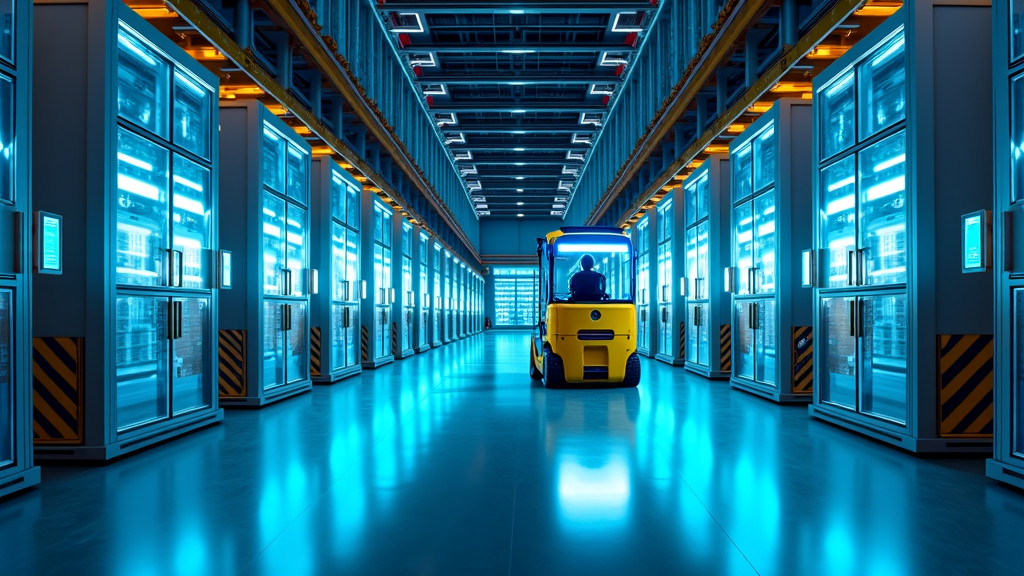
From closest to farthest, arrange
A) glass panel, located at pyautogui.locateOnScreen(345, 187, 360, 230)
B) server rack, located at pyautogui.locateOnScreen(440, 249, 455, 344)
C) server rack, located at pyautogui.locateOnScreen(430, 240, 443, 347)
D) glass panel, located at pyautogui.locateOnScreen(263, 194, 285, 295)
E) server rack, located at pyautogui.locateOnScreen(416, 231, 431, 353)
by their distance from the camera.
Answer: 1. glass panel, located at pyautogui.locateOnScreen(263, 194, 285, 295)
2. glass panel, located at pyautogui.locateOnScreen(345, 187, 360, 230)
3. server rack, located at pyautogui.locateOnScreen(416, 231, 431, 353)
4. server rack, located at pyautogui.locateOnScreen(430, 240, 443, 347)
5. server rack, located at pyautogui.locateOnScreen(440, 249, 455, 344)

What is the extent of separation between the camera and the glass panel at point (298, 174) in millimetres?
10367

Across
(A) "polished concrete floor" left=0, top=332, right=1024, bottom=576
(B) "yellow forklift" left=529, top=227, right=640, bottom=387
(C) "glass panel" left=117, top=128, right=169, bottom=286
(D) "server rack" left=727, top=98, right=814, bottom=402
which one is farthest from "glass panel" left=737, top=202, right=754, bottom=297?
(C) "glass panel" left=117, top=128, right=169, bottom=286

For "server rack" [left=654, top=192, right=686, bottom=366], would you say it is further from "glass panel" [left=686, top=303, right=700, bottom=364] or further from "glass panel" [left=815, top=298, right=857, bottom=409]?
"glass panel" [left=815, top=298, right=857, bottom=409]

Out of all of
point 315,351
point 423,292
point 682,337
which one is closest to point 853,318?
point 682,337

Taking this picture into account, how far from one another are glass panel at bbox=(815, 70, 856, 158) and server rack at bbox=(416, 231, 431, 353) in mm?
15452

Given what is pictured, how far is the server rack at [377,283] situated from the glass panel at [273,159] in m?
5.33

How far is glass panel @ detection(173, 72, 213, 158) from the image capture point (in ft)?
23.2

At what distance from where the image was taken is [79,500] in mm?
4477

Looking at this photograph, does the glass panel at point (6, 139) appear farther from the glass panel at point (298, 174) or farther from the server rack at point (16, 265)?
the glass panel at point (298, 174)

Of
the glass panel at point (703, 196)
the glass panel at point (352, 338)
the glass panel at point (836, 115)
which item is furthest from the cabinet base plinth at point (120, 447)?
the glass panel at point (703, 196)

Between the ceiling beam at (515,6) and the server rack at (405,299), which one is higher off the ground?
the ceiling beam at (515,6)

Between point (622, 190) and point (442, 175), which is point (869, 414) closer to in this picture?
point (622, 190)

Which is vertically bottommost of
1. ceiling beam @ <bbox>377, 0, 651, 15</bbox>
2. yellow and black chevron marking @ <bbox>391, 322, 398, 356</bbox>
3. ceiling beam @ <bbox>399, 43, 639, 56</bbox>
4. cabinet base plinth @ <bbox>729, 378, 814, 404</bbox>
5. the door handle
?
cabinet base plinth @ <bbox>729, 378, 814, 404</bbox>

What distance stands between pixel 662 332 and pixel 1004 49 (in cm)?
1336
